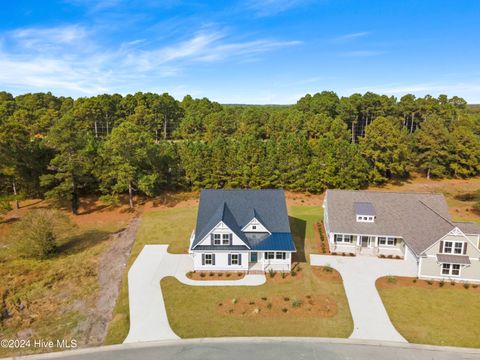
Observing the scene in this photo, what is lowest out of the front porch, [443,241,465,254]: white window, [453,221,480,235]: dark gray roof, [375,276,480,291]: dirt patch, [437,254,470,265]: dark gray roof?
[375,276,480,291]: dirt patch

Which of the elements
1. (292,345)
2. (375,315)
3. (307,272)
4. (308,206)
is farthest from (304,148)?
(292,345)

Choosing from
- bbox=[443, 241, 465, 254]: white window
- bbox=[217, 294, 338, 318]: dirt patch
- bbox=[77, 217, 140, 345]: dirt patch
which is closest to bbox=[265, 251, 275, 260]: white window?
bbox=[217, 294, 338, 318]: dirt patch

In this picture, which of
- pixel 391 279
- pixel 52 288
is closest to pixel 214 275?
pixel 52 288

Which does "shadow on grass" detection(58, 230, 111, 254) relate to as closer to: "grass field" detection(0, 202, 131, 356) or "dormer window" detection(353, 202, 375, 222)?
"grass field" detection(0, 202, 131, 356)

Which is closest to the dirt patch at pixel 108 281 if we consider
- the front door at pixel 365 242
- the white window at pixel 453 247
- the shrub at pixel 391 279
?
the shrub at pixel 391 279

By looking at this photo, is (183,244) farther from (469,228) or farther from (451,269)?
(469,228)
